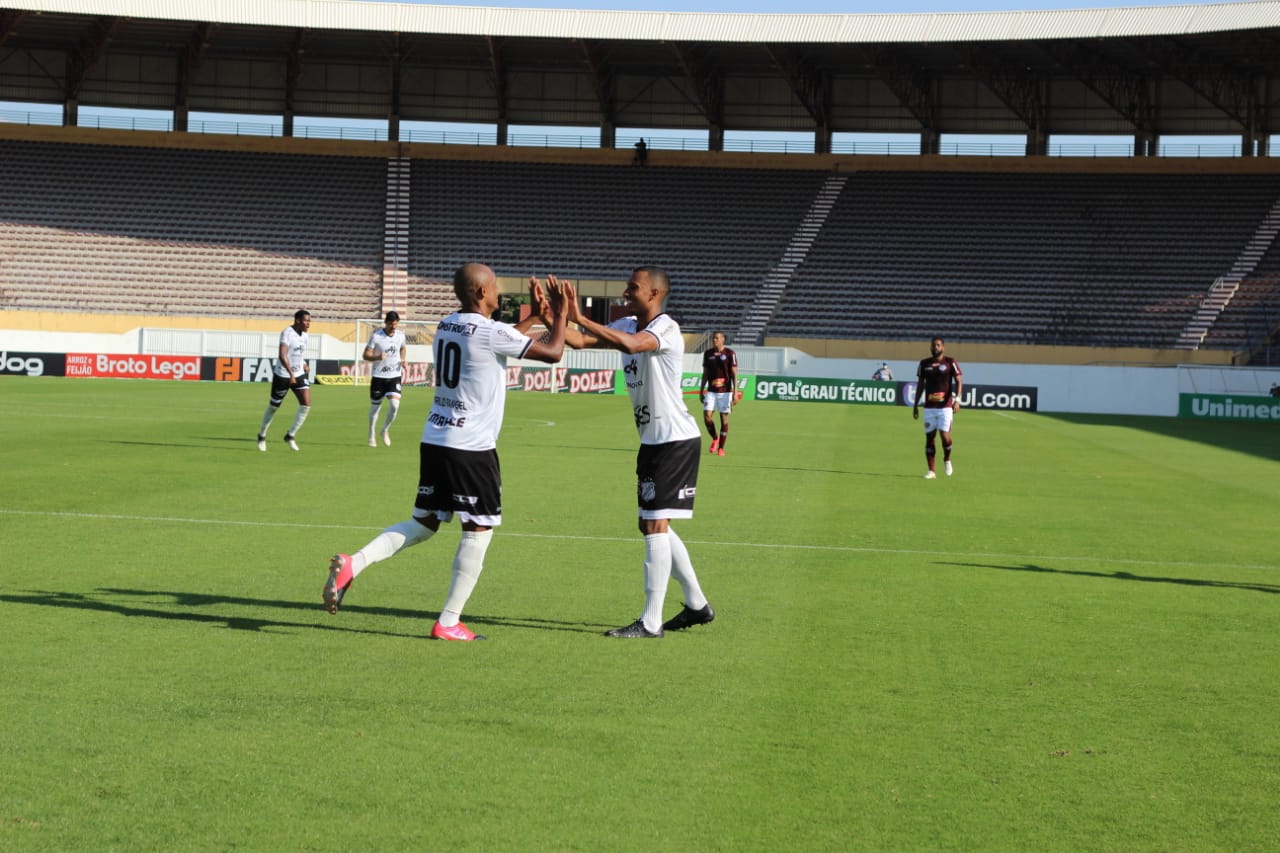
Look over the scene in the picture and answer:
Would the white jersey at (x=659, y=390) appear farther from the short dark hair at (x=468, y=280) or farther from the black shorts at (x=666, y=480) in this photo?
the short dark hair at (x=468, y=280)

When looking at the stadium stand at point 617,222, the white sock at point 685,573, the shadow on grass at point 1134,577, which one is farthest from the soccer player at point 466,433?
the stadium stand at point 617,222

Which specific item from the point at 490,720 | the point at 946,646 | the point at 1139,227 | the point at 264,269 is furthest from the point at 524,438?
→ the point at 1139,227

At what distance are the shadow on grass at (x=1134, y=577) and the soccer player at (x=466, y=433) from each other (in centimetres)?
534

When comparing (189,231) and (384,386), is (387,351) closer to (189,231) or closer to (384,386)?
(384,386)

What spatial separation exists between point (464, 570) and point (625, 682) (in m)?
1.28

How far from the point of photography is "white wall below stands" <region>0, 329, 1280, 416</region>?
47.2m

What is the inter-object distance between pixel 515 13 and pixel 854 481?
144 ft

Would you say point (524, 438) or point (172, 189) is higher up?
point (172, 189)

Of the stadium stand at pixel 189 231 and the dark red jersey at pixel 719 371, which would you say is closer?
the dark red jersey at pixel 719 371

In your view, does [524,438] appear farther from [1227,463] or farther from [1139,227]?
[1139,227]

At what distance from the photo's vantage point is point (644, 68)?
218 feet

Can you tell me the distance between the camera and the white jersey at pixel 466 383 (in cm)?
794

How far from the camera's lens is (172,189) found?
6197cm

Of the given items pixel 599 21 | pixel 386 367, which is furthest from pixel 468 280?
pixel 599 21
